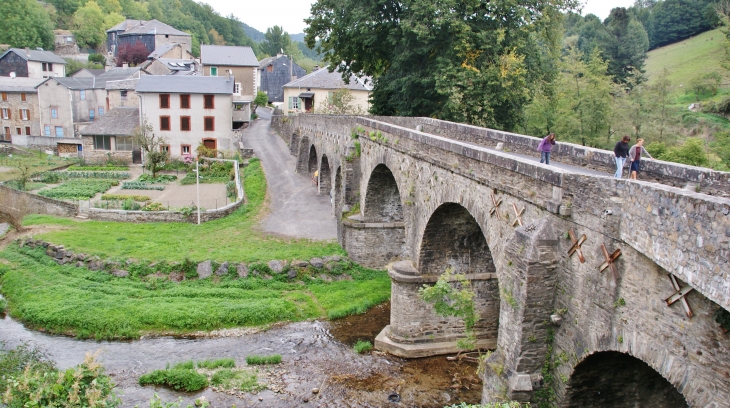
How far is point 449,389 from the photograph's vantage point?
16.6 meters

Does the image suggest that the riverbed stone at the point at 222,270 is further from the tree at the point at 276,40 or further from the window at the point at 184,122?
the tree at the point at 276,40

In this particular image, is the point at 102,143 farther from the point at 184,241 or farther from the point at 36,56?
the point at 36,56

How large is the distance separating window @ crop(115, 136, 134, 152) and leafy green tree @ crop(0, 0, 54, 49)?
54.8m

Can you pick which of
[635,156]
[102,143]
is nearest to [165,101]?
[102,143]

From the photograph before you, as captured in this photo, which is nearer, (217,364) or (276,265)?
(217,364)

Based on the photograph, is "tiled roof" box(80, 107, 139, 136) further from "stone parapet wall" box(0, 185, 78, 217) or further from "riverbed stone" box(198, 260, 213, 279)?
"riverbed stone" box(198, 260, 213, 279)

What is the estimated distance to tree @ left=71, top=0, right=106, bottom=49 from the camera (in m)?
108

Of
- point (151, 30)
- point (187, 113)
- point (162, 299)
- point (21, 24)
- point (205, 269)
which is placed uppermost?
point (21, 24)

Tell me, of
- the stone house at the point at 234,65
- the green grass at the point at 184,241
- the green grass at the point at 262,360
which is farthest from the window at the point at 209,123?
the green grass at the point at 262,360

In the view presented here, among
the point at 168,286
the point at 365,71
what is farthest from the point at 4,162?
the point at 168,286

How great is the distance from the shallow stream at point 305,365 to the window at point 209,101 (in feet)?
95.5

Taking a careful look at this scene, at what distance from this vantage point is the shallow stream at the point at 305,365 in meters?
16.2

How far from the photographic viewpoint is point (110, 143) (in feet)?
165

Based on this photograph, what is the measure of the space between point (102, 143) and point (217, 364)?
38087 mm
